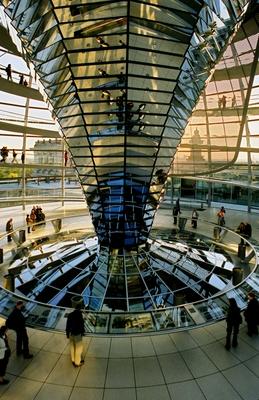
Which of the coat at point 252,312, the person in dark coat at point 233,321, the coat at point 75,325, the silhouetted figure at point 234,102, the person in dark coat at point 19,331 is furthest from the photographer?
the silhouetted figure at point 234,102

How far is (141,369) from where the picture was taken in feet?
23.2

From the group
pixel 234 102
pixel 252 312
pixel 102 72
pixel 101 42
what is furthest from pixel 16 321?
pixel 234 102

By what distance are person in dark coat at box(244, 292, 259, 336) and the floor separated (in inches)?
9.5

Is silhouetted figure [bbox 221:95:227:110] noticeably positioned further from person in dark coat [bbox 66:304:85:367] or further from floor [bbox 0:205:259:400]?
person in dark coat [bbox 66:304:85:367]

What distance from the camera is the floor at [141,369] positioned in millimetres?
6309

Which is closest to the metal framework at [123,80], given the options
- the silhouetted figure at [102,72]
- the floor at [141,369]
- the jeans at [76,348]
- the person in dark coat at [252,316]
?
the silhouetted figure at [102,72]

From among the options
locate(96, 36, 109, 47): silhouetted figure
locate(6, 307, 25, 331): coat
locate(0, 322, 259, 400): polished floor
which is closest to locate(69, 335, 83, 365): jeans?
locate(0, 322, 259, 400): polished floor

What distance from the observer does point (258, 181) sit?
2925 centimetres

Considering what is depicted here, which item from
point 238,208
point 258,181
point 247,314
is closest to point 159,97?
point 247,314

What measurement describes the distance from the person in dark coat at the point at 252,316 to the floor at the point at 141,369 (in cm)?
24

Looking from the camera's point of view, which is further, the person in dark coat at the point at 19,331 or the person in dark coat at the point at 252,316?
the person in dark coat at the point at 252,316

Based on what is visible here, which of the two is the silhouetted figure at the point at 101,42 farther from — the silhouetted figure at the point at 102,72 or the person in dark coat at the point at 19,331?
the person in dark coat at the point at 19,331

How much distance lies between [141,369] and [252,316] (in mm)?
3195

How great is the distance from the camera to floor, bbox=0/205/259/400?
248 inches
